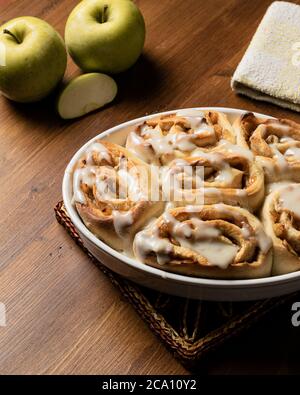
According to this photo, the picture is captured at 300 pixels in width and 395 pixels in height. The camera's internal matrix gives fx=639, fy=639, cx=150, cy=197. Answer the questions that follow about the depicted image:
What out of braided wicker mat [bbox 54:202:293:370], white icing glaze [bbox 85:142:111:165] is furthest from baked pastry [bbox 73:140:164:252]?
braided wicker mat [bbox 54:202:293:370]

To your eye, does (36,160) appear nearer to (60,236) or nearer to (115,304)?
(60,236)

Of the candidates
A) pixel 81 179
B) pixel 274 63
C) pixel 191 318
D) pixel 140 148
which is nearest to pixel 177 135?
pixel 140 148

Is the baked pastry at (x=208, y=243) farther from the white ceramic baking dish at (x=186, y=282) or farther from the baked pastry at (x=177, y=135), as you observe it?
the baked pastry at (x=177, y=135)

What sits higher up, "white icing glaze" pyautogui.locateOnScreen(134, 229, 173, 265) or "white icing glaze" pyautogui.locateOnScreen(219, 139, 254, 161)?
"white icing glaze" pyautogui.locateOnScreen(134, 229, 173, 265)

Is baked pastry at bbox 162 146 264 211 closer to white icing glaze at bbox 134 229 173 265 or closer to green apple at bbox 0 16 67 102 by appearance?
white icing glaze at bbox 134 229 173 265

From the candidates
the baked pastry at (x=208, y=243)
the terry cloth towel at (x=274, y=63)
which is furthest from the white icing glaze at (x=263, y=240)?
the terry cloth towel at (x=274, y=63)
